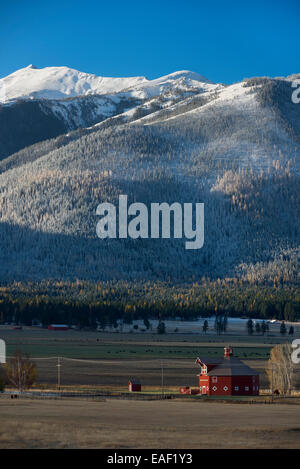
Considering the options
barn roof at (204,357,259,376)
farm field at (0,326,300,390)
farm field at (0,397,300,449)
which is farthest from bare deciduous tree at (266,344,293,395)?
farm field at (0,397,300,449)

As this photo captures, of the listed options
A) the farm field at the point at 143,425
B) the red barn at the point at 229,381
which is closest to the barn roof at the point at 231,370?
the red barn at the point at 229,381

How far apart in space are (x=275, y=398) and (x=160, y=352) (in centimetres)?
7420

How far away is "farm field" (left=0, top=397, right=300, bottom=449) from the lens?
6538 cm

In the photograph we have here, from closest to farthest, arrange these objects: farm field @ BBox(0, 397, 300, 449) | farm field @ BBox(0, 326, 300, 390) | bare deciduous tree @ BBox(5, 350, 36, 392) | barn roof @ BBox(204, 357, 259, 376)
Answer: farm field @ BBox(0, 397, 300, 449)
bare deciduous tree @ BBox(5, 350, 36, 392)
barn roof @ BBox(204, 357, 259, 376)
farm field @ BBox(0, 326, 300, 390)

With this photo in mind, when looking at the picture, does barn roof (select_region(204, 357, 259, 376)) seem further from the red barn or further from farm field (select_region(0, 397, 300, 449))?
farm field (select_region(0, 397, 300, 449))

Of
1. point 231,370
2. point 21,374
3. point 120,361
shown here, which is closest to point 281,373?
point 231,370

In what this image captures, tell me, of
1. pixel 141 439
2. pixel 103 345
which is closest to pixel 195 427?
pixel 141 439

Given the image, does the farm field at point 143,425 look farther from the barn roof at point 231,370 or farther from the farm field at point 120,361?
the farm field at point 120,361

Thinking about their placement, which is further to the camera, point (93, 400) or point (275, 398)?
point (275, 398)

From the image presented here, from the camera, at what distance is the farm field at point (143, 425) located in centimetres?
6538

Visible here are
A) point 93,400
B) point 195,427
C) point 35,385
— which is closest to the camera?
point 195,427
